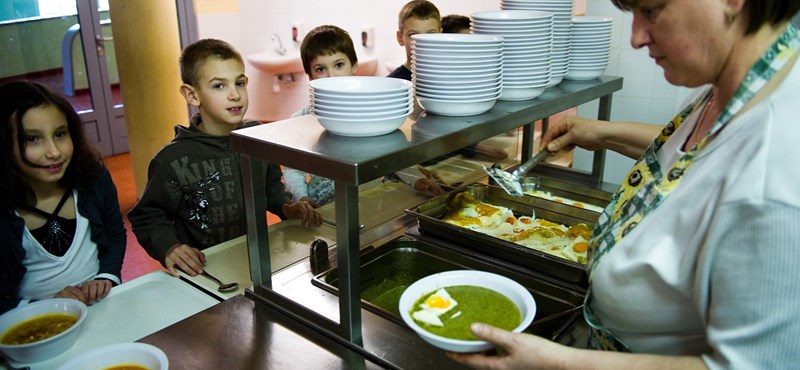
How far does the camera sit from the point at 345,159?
2.96ft

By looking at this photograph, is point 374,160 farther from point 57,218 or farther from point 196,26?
point 196,26

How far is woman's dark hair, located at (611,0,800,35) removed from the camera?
2.20ft

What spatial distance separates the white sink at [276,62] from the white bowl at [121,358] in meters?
4.72

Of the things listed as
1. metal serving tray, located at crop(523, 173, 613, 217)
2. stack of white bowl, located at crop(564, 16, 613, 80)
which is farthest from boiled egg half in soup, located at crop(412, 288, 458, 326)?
stack of white bowl, located at crop(564, 16, 613, 80)

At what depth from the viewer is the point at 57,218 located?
1589 millimetres

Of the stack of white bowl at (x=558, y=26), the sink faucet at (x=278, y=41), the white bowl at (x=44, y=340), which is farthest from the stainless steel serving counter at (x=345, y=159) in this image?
the sink faucet at (x=278, y=41)

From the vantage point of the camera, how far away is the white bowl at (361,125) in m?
1.01

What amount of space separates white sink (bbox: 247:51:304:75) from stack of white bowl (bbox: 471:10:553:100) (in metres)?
4.38

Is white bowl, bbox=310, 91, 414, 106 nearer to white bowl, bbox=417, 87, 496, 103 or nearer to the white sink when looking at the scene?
white bowl, bbox=417, 87, 496, 103

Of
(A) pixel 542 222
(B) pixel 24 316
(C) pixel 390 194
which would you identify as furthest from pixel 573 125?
(B) pixel 24 316

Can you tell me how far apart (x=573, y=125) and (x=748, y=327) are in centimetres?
82

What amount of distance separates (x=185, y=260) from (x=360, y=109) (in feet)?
2.31

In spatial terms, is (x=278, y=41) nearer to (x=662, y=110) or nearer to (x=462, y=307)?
(x=662, y=110)

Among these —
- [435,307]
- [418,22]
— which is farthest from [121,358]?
[418,22]
